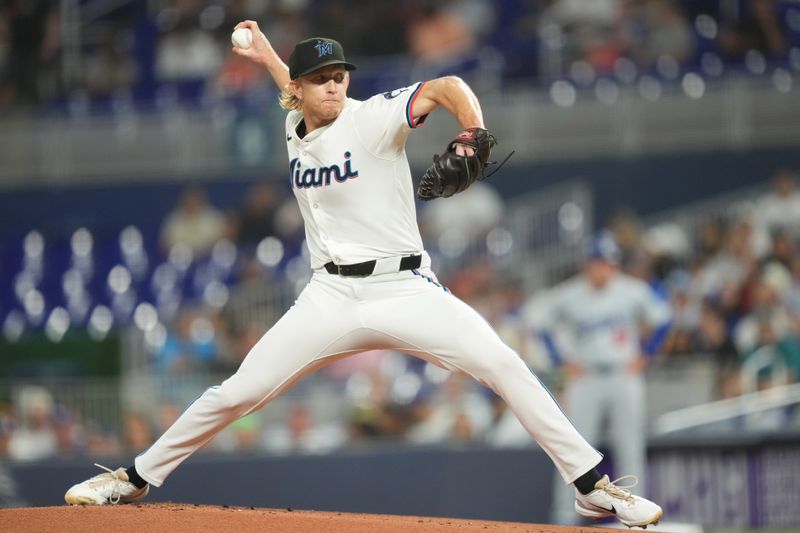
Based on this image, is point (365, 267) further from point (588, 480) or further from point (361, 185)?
point (588, 480)

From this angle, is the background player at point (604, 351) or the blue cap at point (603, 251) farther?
the blue cap at point (603, 251)

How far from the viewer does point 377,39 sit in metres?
14.7

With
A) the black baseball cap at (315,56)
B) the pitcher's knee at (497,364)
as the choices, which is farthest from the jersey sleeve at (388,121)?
the pitcher's knee at (497,364)

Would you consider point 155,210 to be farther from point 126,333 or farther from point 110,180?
point 126,333

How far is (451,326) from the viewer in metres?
5.01

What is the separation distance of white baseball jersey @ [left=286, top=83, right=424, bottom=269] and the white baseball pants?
134 millimetres

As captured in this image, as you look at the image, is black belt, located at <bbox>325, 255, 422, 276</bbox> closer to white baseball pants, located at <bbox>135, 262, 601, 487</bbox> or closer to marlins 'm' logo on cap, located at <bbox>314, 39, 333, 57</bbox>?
white baseball pants, located at <bbox>135, 262, 601, 487</bbox>

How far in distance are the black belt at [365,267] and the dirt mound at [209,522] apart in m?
1.05

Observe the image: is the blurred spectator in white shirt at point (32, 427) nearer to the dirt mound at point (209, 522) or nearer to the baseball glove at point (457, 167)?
the dirt mound at point (209, 522)

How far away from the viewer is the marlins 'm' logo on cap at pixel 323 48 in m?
5.07

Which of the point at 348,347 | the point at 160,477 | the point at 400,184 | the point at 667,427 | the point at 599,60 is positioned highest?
the point at 599,60

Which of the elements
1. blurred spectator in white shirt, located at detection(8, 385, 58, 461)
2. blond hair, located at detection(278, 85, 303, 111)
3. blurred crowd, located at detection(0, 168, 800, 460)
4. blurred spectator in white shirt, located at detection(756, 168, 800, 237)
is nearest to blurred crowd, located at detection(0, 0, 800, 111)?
blurred crowd, located at detection(0, 168, 800, 460)

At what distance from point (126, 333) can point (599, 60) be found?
606cm

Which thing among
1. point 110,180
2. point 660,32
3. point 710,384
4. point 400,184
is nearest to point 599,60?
point 660,32
